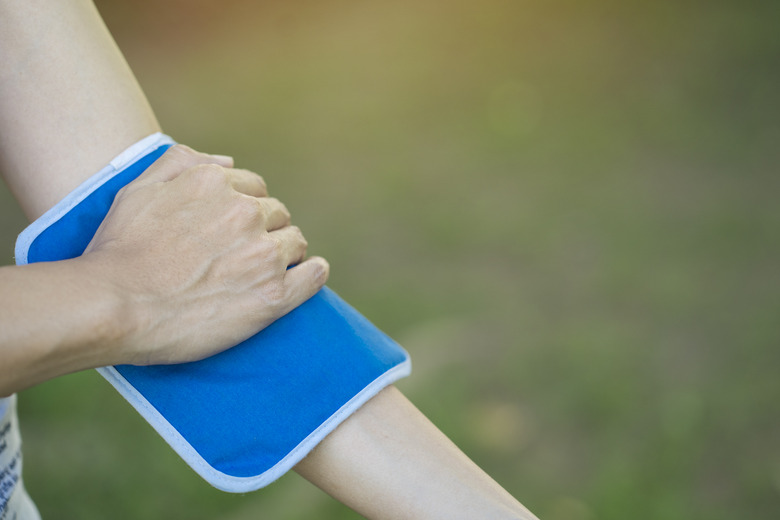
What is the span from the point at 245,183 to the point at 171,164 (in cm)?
8

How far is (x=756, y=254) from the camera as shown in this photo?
260 cm

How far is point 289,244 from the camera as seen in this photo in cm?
80

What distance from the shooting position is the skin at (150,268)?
600 millimetres

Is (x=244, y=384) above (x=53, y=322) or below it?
below

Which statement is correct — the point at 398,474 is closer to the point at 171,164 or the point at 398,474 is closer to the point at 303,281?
the point at 303,281

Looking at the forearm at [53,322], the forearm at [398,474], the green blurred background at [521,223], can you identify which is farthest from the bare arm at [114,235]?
the green blurred background at [521,223]

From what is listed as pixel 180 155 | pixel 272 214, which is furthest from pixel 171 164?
pixel 272 214

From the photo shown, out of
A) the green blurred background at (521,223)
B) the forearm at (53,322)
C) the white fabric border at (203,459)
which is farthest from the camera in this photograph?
the green blurred background at (521,223)

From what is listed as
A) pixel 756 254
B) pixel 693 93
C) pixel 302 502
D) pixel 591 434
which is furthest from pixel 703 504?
pixel 693 93

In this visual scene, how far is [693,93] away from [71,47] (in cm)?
335

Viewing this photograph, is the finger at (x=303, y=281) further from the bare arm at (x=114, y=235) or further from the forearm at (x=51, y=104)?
the forearm at (x=51, y=104)

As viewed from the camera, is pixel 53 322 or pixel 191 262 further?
pixel 191 262

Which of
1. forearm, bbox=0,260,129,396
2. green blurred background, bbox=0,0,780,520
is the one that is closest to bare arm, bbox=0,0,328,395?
forearm, bbox=0,260,129,396

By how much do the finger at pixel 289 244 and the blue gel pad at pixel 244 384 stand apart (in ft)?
0.20
